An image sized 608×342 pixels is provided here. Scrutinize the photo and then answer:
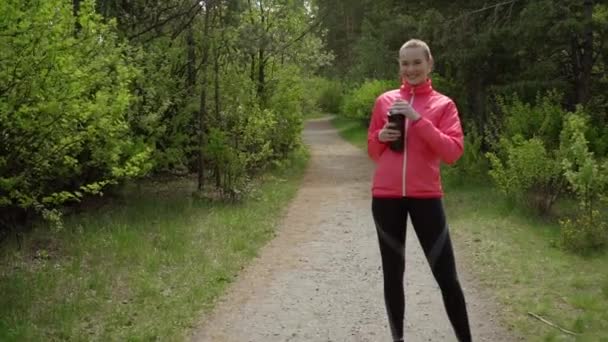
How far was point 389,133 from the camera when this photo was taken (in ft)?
11.9

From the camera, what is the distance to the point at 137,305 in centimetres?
558

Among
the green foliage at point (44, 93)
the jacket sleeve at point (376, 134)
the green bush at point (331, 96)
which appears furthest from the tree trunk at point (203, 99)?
the green bush at point (331, 96)

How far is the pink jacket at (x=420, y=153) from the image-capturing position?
3631 mm

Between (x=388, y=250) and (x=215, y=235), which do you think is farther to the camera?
(x=215, y=235)

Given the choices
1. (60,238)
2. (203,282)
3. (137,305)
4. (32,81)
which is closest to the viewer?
(32,81)

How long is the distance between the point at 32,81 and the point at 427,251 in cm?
329

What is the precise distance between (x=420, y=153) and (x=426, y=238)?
505 millimetres

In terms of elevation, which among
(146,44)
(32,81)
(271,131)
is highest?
(146,44)

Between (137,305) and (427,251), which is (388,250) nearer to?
(427,251)

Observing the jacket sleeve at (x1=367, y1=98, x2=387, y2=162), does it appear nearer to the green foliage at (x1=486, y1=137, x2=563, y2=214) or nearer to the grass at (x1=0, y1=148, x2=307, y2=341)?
the grass at (x1=0, y1=148, x2=307, y2=341)

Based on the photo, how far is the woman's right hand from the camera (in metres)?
3.61

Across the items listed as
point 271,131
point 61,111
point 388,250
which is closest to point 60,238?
point 61,111

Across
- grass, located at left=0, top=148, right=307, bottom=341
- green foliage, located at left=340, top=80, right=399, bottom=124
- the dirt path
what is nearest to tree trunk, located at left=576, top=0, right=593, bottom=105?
the dirt path

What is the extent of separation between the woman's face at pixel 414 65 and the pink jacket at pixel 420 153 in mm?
49
